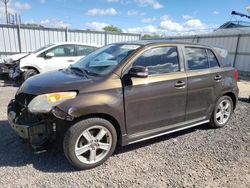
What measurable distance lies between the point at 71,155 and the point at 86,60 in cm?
184

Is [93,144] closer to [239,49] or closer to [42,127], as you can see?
[42,127]

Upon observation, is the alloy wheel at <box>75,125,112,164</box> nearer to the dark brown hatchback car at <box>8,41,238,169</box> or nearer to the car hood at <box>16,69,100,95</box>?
the dark brown hatchback car at <box>8,41,238,169</box>

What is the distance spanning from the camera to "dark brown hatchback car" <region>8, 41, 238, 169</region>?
2.89 metres

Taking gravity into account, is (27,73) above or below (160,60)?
below

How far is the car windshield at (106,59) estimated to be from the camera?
340 centimetres

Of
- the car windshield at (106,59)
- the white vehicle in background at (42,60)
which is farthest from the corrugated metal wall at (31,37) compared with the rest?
the car windshield at (106,59)

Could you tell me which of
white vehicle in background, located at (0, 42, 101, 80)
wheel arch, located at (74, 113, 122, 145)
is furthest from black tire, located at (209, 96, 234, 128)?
white vehicle in background, located at (0, 42, 101, 80)

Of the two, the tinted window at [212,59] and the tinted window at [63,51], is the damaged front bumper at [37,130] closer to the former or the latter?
the tinted window at [212,59]

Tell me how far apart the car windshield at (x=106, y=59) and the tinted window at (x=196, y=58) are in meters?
1.00

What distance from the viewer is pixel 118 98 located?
3.13 metres

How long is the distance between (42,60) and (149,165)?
628cm

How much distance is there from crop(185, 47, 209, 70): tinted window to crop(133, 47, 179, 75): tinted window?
30 cm

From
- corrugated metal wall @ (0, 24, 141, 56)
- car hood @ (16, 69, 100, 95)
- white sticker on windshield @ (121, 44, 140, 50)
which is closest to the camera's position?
car hood @ (16, 69, 100, 95)

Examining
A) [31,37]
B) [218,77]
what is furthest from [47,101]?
[31,37]
